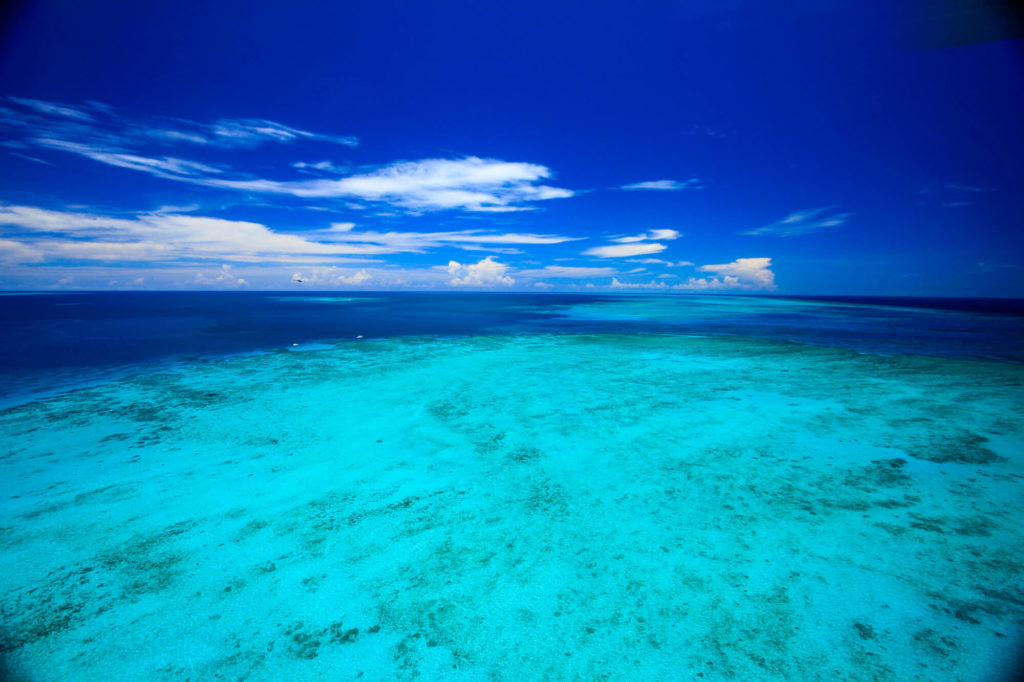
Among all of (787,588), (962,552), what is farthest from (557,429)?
(962,552)

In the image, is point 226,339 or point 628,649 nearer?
point 628,649

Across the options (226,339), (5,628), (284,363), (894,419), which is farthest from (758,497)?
(226,339)

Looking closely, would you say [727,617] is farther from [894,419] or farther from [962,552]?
[894,419]

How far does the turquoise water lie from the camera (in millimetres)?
3141

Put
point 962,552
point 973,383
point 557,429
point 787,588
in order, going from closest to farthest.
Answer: point 787,588
point 962,552
point 557,429
point 973,383

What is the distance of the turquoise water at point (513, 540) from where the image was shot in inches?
124

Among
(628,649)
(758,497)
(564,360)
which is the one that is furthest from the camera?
(564,360)

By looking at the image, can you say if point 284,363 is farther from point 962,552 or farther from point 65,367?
point 962,552

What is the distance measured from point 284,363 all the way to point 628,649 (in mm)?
14990

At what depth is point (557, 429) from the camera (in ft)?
26.2

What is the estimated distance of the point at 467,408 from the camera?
9453 mm

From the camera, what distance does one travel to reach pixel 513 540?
4.56 metres

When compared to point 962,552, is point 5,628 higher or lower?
lower

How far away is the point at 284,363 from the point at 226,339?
10372 mm
